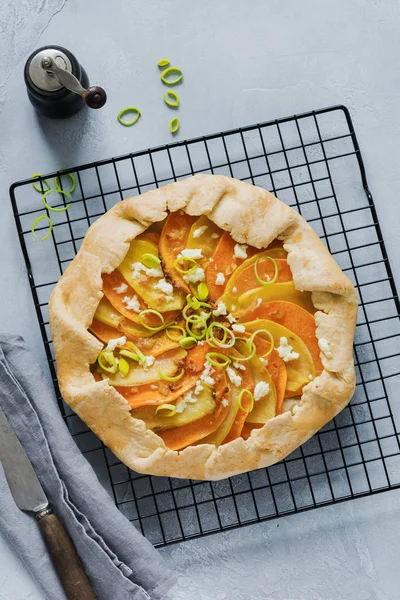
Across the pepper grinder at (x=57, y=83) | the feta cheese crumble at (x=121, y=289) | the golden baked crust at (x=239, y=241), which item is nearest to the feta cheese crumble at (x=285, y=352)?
the golden baked crust at (x=239, y=241)

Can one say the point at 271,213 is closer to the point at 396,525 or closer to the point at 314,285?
the point at 314,285

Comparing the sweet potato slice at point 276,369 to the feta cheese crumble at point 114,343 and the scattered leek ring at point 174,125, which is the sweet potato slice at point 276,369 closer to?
the feta cheese crumble at point 114,343

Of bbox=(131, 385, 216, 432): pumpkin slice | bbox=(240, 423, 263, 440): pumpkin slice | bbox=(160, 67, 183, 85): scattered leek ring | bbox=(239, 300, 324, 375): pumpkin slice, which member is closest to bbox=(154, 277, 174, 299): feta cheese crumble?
bbox=(239, 300, 324, 375): pumpkin slice

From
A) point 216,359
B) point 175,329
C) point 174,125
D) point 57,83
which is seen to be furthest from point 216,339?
point 57,83

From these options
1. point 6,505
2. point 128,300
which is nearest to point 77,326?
point 128,300

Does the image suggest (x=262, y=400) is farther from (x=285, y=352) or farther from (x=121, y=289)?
(x=121, y=289)

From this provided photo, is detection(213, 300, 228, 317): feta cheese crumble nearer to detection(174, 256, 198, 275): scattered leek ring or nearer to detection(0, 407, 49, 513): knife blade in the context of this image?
detection(174, 256, 198, 275): scattered leek ring
